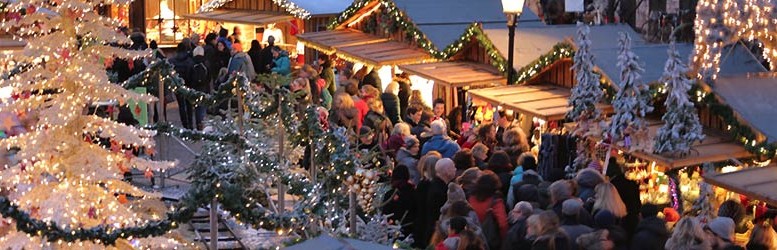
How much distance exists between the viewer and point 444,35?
21031 millimetres

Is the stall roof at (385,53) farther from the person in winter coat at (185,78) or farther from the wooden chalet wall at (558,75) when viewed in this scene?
the wooden chalet wall at (558,75)

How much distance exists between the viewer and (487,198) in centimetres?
1261

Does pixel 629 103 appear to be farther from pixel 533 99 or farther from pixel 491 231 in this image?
pixel 491 231

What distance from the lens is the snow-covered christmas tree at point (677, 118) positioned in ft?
46.4

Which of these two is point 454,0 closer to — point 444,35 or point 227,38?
point 444,35

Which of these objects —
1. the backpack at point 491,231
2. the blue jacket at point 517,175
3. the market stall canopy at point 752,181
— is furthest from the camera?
the blue jacket at point 517,175

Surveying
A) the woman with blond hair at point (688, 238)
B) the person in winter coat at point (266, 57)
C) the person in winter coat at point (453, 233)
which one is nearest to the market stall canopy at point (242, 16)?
the person in winter coat at point (266, 57)

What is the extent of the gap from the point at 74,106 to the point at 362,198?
2.51 metres

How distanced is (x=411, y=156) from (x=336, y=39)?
7.97 m

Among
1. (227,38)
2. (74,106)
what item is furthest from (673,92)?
(227,38)

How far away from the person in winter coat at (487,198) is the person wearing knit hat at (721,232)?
1.64 m

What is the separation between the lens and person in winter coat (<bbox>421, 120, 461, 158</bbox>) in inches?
627

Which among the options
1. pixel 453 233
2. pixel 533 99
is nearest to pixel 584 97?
pixel 533 99

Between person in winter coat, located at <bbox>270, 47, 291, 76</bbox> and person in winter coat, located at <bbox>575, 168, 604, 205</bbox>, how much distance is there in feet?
37.4
